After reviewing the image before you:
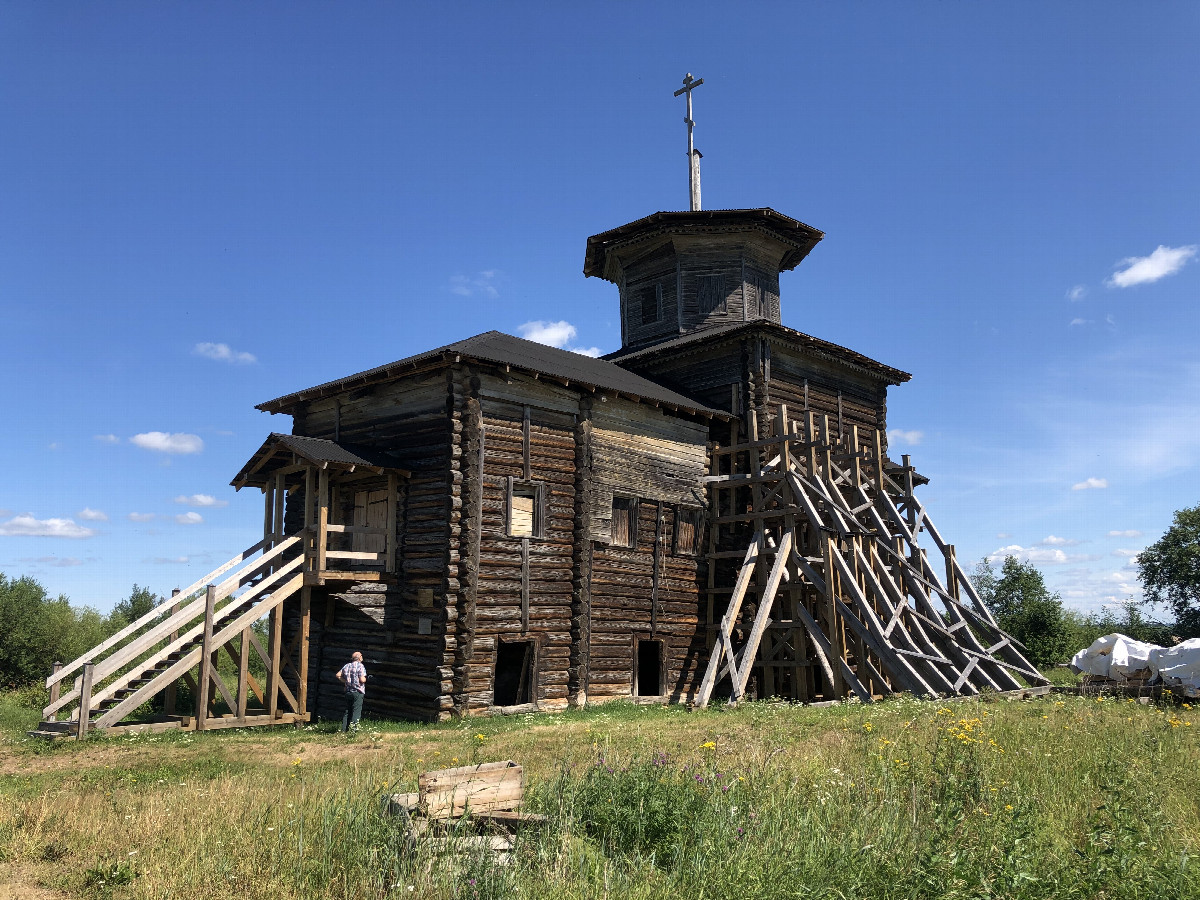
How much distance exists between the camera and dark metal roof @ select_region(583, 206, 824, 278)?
26.5 m

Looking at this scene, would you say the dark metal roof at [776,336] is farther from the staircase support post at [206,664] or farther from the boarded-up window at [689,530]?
the staircase support post at [206,664]

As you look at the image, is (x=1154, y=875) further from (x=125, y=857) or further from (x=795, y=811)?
(x=125, y=857)

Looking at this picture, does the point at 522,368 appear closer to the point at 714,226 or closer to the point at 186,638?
the point at 186,638

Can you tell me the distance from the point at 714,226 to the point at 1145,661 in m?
16.7

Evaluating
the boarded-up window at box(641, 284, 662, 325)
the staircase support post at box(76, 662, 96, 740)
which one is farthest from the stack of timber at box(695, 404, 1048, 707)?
the staircase support post at box(76, 662, 96, 740)

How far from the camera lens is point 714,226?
26.7m

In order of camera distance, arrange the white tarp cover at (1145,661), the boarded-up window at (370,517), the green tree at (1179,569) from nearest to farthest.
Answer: the white tarp cover at (1145,661), the boarded-up window at (370,517), the green tree at (1179,569)

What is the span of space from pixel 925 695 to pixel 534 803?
12055 millimetres

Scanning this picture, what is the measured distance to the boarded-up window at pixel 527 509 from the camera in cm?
1823

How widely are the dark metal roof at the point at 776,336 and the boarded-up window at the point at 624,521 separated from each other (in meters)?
5.78

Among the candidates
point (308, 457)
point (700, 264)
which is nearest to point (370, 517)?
point (308, 457)

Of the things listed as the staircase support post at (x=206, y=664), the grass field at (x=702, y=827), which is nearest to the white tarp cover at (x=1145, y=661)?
the grass field at (x=702, y=827)

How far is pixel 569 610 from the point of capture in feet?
61.7

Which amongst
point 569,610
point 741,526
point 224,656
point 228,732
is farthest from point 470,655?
point 224,656
